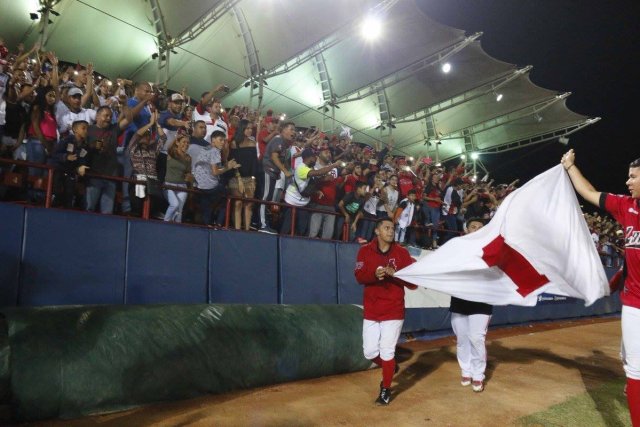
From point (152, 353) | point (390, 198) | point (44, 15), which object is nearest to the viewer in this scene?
point (152, 353)

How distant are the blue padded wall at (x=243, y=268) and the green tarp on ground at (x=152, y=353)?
41.3 inches

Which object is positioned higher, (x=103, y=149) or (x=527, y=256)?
(x=103, y=149)

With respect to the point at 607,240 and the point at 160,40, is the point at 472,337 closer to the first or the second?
the point at 160,40

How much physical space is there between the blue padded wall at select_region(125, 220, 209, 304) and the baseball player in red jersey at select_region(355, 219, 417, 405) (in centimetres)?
277

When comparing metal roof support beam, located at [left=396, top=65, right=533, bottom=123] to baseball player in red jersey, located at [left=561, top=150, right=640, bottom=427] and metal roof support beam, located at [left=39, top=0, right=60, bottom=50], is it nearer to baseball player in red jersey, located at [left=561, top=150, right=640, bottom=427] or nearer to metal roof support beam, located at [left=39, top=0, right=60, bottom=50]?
metal roof support beam, located at [left=39, top=0, right=60, bottom=50]

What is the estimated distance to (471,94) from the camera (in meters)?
26.9

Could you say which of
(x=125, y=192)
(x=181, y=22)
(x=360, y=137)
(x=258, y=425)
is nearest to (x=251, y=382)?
(x=258, y=425)

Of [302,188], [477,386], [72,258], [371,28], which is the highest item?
[371,28]

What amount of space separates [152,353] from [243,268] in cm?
278

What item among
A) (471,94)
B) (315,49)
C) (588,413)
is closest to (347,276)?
(588,413)

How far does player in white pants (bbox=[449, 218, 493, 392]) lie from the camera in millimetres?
6219

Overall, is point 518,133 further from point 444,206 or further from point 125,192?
point 125,192

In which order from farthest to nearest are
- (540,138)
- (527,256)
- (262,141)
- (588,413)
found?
(540,138) < (262,141) < (588,413) < (527,256)

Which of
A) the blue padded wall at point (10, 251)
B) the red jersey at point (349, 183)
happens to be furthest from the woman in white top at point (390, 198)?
the blue padded wall at point (10, 251)
